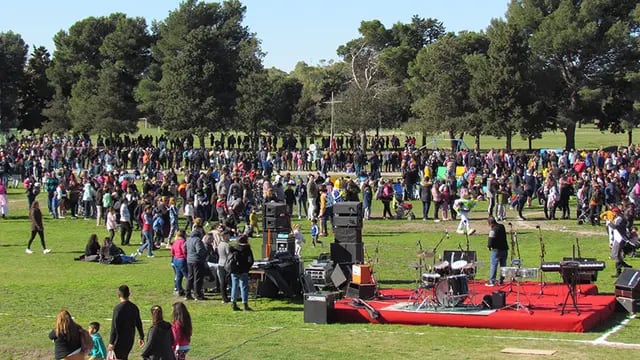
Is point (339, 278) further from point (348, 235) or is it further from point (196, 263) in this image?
point (196, 263)

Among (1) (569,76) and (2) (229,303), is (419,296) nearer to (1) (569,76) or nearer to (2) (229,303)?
(2) (229,303)

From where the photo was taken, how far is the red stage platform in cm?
1691

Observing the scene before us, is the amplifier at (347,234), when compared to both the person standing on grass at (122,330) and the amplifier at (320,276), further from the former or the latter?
the person standing on grass at (122,330)

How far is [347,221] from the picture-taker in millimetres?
21406

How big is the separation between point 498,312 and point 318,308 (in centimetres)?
332

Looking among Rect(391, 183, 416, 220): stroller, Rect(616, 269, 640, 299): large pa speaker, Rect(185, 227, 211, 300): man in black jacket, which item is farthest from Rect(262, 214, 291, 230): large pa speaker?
Rect(391, 183, 416, 220): stroller

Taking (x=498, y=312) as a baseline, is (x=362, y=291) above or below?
above

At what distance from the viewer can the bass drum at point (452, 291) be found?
693 inches

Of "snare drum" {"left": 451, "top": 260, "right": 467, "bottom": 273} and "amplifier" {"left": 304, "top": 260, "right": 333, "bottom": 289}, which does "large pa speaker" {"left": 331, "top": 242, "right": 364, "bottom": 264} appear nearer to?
"amplifier" {"left": 304, "top": 260, "right": 333, "bottom": 289}

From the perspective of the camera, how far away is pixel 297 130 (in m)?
78.4

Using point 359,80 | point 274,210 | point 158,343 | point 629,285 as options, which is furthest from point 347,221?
point 359,80

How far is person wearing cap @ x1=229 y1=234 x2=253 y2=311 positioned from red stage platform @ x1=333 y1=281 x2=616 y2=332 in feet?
6.10

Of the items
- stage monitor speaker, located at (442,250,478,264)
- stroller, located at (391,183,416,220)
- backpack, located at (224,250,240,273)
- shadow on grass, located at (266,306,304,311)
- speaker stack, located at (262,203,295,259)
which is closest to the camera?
backpack, located at (224,250,240,273)

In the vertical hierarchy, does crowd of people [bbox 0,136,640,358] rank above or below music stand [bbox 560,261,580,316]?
above
